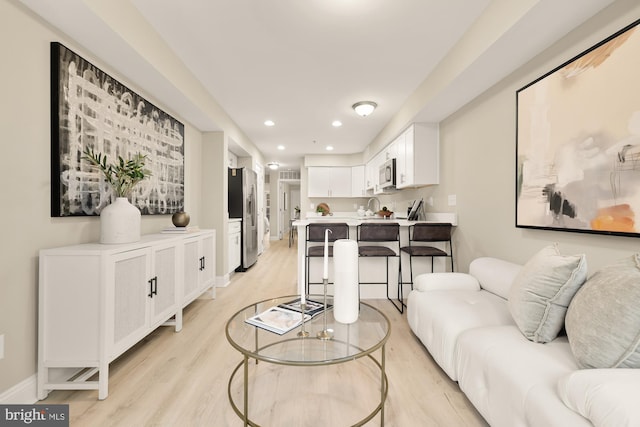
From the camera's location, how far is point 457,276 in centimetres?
237

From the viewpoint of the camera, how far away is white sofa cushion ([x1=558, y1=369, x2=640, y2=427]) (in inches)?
31.2

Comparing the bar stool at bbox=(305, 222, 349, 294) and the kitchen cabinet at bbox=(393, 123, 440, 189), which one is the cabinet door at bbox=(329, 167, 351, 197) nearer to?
Answer: the kitchen cabinet at bbox=(393, 123, 440, 189)

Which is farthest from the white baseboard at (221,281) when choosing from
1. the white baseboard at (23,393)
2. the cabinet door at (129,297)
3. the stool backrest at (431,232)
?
the stool backrest at (431,232)

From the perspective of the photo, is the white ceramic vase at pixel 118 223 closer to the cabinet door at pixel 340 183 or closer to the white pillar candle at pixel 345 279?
the white pillar candle at pixel 345 279

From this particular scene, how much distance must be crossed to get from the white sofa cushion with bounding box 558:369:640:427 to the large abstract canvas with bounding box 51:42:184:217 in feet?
8.76

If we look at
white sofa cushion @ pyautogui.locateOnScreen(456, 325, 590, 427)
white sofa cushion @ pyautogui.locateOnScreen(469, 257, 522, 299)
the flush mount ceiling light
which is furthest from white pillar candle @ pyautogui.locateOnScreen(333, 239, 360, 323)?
the flush mount ceiling light

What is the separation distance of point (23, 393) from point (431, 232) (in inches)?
131

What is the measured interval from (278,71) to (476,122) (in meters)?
2.07

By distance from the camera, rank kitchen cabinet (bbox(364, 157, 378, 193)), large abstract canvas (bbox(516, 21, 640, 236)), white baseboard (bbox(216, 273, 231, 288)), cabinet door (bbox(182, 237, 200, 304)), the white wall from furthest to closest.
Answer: kitchen cabinet (bbox(364, 157, 378, 193)), white baseboard (bbox(216, 273, 231, 288)), cabinet door (bbox(182, 237, 200, 304)), the white wall, large abstract canvas (bbox(516, 21, 640, 236))

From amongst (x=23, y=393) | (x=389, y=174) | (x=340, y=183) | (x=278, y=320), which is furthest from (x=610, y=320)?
(x=340, y=183)

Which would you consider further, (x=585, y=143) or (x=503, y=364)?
(x=585, y=143)

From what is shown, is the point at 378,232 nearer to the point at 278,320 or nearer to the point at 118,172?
the point at 278,320

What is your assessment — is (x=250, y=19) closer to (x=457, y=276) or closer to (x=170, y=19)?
(x=170, y=19)

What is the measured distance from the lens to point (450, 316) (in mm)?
1802
